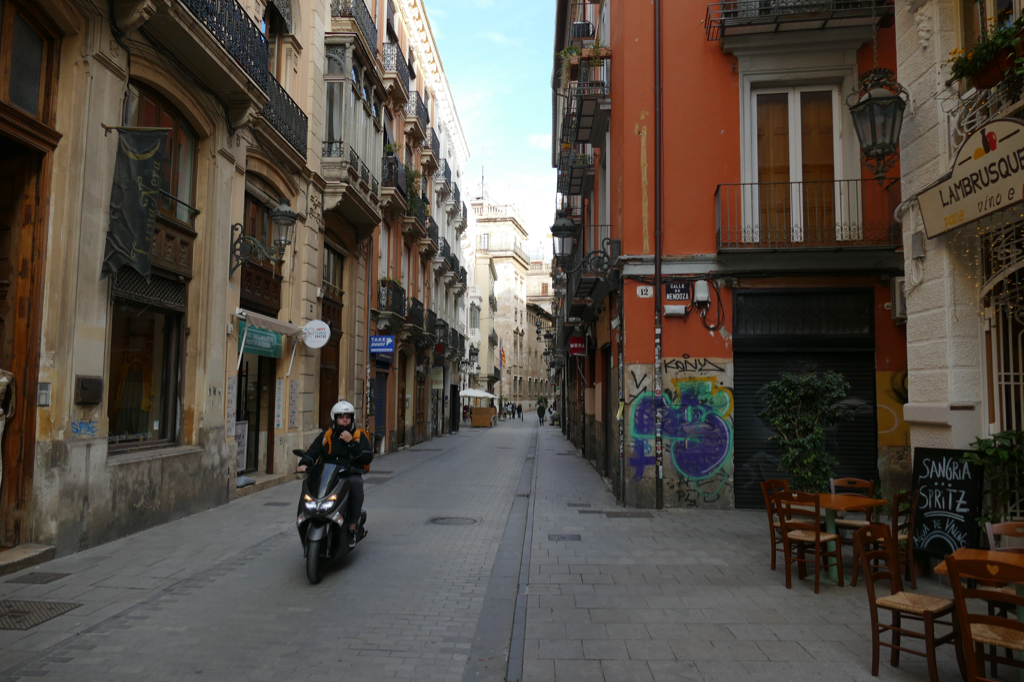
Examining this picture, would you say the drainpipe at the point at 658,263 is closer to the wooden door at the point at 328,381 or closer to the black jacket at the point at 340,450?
the black jacket at the point at 340,450

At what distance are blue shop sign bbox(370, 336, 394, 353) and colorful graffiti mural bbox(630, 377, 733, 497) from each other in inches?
428

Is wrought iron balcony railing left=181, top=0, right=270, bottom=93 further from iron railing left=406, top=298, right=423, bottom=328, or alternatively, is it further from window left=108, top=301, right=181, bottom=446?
iron railing left=406, top=298, right=423, bottom=328

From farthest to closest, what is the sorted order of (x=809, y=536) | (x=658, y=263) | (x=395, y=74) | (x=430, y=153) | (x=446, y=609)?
(x=430, y=153) < (x=395, y=74) < (x=658, y=263) < (x=809, y=536) < (x=446, y=609)

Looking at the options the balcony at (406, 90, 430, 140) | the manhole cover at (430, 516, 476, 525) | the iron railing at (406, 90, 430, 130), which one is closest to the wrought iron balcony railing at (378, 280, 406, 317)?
the balcony at (406, 90, 430, 140)

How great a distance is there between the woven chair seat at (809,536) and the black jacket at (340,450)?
4.33m

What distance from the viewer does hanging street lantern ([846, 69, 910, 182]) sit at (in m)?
7.59

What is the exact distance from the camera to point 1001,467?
6.24 m

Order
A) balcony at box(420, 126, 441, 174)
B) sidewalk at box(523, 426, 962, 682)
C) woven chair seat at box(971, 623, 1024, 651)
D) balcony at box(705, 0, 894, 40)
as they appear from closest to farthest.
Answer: woven chair seat at box(971, 623, 1024, 651) < sidewalk at box(523, 426, 962, 682) < balcony at box(705, 0, 894, 40) < balcony at box(420, 126, 441, 174)

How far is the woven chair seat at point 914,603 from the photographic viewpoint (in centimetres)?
420

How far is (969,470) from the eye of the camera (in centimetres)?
643

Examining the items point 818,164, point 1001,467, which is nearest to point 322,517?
point 1001,467

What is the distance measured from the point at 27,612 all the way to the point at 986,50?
30.2ft

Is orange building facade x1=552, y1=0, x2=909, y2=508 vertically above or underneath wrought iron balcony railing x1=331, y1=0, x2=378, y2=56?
underneath

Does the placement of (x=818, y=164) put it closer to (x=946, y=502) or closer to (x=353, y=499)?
(x=946, y=502)
